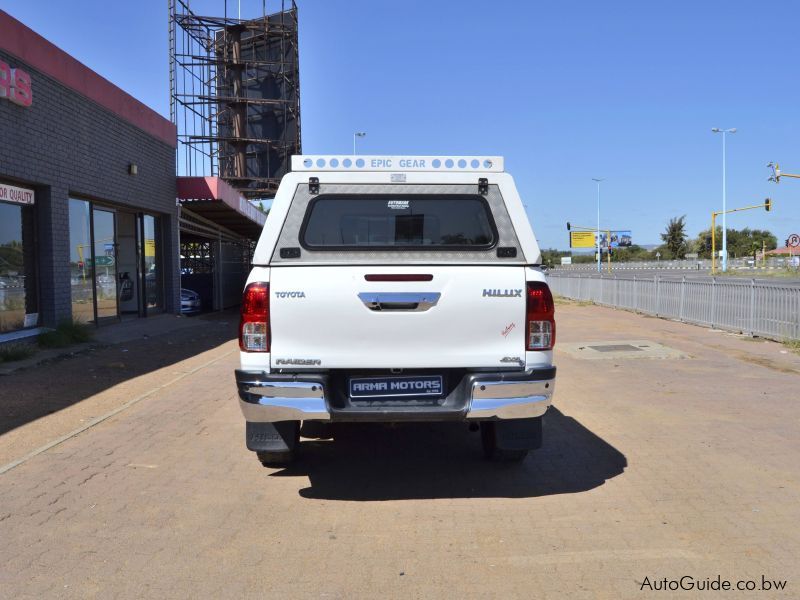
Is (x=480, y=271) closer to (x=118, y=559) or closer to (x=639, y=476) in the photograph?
(x=639, y=476)

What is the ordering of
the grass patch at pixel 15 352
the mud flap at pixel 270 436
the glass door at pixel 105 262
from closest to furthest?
the mud flap at pixel 270 436, the grass patch at pixel 15 352, the glass door at pixel 105 262

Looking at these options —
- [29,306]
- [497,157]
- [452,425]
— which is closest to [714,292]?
[452,425]

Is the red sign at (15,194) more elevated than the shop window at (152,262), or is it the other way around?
the red sign at (15,194)

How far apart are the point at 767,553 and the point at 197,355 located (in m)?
10.1

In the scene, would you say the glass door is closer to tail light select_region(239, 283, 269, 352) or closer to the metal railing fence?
the metal railing fence

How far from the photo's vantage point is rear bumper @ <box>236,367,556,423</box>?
4.45 m

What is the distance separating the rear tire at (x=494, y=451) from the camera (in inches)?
211

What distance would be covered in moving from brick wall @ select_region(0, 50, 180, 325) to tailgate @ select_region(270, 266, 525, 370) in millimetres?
8521

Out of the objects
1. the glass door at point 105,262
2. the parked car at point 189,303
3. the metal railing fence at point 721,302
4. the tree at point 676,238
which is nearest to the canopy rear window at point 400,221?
the metal railing fence at point 721,302

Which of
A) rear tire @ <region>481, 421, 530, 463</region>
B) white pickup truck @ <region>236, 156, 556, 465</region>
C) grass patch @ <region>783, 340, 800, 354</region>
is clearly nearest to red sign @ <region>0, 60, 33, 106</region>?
white pickup truck @ <region>236, 156, 556, 465</region>

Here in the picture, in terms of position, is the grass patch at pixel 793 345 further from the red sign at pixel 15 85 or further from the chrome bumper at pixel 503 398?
the red sign at pixel 15 85

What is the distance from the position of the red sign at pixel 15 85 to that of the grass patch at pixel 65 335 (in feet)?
12.3

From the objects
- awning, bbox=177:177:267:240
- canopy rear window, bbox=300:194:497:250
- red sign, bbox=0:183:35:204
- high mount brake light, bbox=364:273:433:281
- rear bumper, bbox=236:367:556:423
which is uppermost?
awning, bbox=177:177:267:240

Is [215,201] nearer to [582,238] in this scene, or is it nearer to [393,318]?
[393,318]
